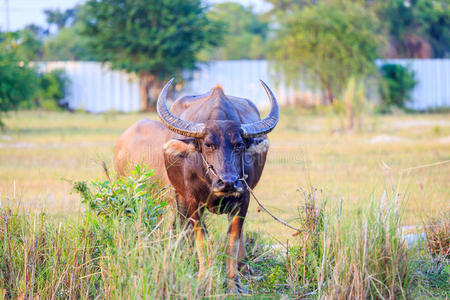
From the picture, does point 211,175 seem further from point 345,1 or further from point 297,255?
point 345,1

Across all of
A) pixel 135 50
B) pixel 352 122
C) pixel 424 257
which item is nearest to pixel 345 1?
pixel 135 50

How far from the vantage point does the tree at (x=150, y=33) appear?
27.4m

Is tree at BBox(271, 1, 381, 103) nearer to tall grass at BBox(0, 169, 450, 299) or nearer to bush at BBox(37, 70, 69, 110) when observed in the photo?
bush at BBox(37, 70, 69, 110)

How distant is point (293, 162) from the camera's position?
6383 millimetres

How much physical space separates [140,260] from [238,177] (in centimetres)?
102

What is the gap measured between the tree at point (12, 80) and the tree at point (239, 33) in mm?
17640

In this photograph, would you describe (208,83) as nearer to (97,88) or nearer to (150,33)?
(150,33)

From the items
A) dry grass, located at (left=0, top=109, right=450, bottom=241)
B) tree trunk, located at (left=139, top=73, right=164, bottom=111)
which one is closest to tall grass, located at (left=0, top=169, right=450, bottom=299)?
dry grass, located at (left=0, top=109, right=450, bottom=241)

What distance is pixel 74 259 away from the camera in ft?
13.6

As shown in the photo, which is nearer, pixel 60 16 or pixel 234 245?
pixel 234 245

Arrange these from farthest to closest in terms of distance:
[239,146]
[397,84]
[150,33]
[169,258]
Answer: [397,84] < [150,33] < [239,146] < [169,258]

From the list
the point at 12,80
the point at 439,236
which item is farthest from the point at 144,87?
the point at 439,236

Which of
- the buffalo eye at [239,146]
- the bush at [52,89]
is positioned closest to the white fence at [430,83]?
the bush at [52,89]

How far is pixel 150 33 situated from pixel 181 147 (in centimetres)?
2391
